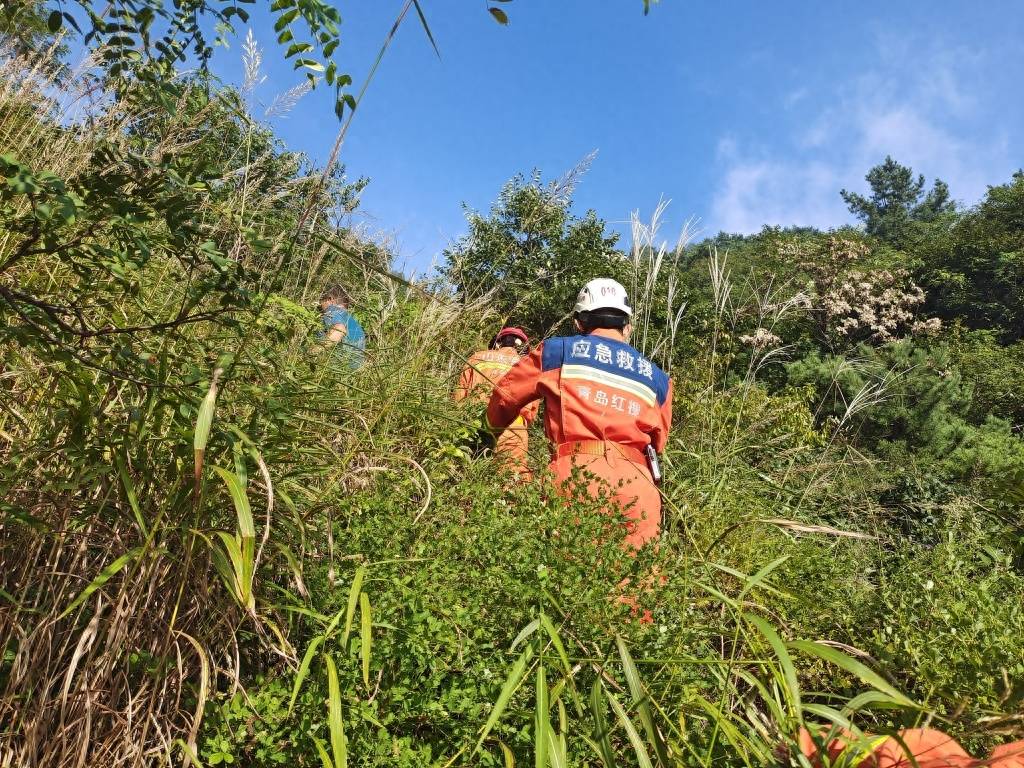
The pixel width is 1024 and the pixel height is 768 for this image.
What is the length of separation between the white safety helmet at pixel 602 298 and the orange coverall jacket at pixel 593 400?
8.0 inches

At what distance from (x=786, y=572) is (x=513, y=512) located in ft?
3.40

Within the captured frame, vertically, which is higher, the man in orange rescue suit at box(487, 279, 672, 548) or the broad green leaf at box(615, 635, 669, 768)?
the man in orange rescue suit at box(487, 279, 672, 548)

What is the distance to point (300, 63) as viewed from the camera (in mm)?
1390

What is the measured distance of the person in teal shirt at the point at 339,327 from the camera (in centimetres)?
260

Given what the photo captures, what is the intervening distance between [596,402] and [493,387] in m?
0.45

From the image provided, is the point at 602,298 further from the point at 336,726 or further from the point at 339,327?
the point at 336,726

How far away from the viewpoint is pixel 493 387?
282 centimetres

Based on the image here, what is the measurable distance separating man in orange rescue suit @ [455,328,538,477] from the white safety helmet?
0.49 metres

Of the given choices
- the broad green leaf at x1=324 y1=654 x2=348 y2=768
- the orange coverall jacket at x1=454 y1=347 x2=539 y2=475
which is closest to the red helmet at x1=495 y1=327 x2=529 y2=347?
the orange coverall jacket at x1=454 y1=347 x2=539 y2=475

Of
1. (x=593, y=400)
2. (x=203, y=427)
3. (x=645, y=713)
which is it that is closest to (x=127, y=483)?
(x=203, y=427)

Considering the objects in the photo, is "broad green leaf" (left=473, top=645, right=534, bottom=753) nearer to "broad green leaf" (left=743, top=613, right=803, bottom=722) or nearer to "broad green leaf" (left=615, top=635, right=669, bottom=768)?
"broad green leaf" (left=615, top=635, right=669, bottom=768)

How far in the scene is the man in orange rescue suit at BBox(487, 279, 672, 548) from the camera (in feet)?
9.02

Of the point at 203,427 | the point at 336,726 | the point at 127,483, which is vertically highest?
the point at 203,427

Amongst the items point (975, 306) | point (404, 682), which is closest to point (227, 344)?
point (404, 682)
